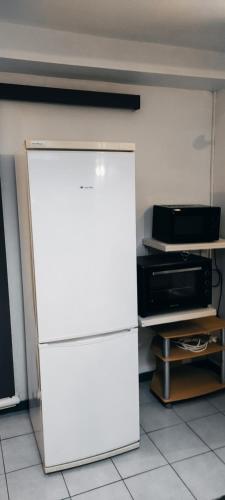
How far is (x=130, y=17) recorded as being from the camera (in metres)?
1.97

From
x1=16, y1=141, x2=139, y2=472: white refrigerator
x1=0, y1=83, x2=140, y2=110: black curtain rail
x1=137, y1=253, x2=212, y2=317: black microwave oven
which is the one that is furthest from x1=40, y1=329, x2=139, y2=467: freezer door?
x1=0, y1=83, x2=140, y2=110: black curtain rail

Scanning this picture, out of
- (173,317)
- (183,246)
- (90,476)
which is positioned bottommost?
(90,476)

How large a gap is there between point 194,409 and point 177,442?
384 mm

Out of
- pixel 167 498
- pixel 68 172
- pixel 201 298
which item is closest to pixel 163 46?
pixel 68 172

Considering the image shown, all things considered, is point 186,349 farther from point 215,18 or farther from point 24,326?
point 215,18

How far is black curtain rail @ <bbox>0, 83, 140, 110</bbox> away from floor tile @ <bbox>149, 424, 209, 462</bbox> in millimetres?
2087

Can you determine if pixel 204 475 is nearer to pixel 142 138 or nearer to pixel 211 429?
pixel 211 429

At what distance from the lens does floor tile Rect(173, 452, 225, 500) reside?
1912 mm

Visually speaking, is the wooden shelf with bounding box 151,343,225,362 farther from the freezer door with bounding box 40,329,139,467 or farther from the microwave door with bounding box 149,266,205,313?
the freezer door with bounding box 40,329,139,467

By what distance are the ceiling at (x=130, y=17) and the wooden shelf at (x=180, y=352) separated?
1981mm

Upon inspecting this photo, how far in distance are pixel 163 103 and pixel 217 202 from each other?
828 mm

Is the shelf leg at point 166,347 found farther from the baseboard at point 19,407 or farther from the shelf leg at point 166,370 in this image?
the baseboard at point 19,407

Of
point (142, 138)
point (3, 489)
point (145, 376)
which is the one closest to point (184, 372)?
point (145, 376)

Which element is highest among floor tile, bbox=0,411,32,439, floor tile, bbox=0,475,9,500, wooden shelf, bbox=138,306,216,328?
wooden shelf, bbox=138,306,216,328
